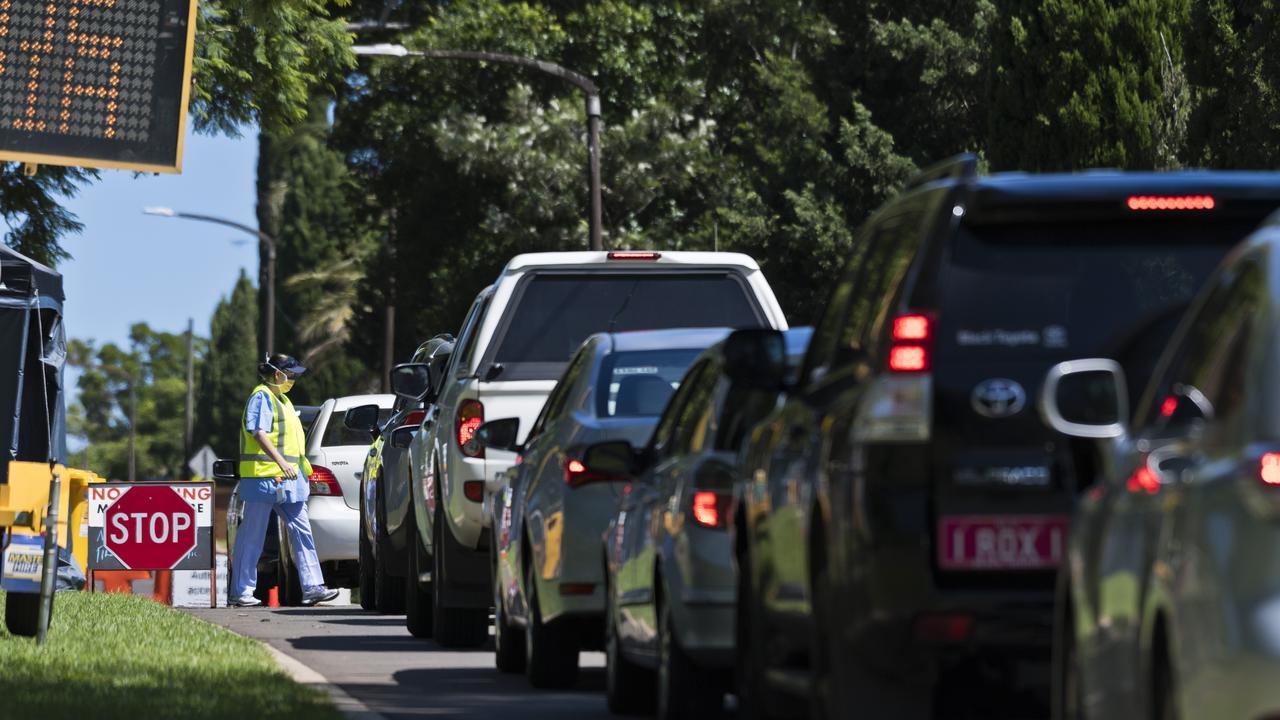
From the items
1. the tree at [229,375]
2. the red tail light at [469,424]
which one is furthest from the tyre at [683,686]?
Answer: the tree at [229,375]

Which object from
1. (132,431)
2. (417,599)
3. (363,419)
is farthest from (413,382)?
(132,431)

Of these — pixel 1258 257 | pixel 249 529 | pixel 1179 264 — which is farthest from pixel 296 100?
pixel 1258 257

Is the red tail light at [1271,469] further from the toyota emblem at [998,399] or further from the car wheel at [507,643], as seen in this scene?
the car wheel at [507,643]

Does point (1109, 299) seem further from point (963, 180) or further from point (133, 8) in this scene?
point (133, 8)

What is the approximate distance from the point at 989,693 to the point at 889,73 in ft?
135

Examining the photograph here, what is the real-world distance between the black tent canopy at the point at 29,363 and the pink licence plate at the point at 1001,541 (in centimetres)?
1026

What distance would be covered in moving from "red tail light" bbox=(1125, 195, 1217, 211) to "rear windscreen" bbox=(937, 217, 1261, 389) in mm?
86

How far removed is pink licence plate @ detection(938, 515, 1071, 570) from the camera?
7.46 metres

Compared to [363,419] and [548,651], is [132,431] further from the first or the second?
[548,651]

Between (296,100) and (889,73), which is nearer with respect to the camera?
(296,100)

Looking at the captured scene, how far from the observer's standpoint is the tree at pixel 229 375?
131 m

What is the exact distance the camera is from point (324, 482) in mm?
23094

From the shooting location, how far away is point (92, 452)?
17288cm

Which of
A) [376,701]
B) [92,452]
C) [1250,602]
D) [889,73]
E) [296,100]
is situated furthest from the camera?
[92,452]
